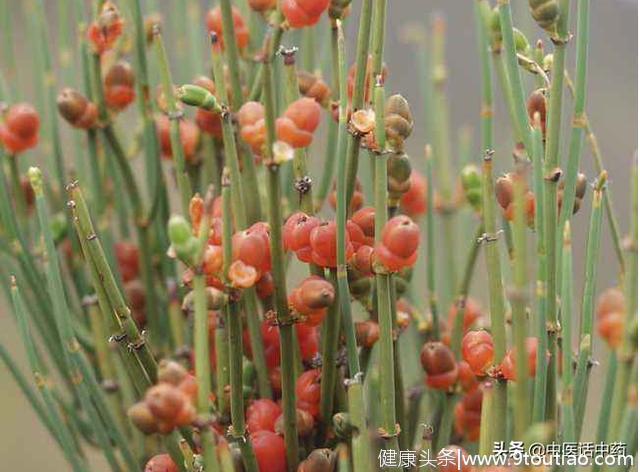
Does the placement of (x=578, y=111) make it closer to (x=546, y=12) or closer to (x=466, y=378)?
(x=546, y=12)

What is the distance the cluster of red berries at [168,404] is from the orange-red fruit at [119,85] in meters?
0.34

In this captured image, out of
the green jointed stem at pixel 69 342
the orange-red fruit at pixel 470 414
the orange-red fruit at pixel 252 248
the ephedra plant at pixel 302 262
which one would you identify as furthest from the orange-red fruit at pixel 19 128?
the orange-red fruit at pixel 470 414

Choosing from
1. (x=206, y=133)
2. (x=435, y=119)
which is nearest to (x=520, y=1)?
(x=435, y=119)

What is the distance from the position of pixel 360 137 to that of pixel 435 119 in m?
0.37

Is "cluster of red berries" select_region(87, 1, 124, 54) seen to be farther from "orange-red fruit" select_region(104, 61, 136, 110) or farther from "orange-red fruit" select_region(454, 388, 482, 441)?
"orange-red fruit" select_region(454, 388, 482, 441)

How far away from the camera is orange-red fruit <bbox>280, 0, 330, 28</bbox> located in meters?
0.50

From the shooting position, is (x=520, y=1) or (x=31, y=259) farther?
(x=520, y=1)

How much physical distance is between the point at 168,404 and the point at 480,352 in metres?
0.19

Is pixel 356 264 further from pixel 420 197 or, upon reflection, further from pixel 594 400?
pixel 594 400

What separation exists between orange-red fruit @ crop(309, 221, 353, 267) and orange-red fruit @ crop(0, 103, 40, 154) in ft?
0.86

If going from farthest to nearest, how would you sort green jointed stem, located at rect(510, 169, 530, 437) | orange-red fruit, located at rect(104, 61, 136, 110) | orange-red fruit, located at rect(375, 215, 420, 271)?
orange-red fruit, located at rect(104, 61, 136, 110) < orange-red fruit, located at rect(375, 215, 420, 271) < green jointed stem, located at rect(510, 169, 530, 437)

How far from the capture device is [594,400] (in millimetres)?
1602

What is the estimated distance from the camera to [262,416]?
1.73ft

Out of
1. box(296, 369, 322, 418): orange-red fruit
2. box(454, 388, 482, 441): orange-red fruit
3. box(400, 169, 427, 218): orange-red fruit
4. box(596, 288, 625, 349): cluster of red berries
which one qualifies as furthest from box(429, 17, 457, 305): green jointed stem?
box(596, 288, 625, 349): cluster of red berries
